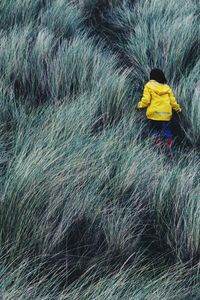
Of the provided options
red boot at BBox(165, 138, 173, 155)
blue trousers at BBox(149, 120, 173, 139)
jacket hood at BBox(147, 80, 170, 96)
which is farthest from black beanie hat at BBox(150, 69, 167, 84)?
red boot at BBox(165, 138, 173, 155)

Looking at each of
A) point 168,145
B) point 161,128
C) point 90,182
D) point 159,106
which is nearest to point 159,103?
point 159,106

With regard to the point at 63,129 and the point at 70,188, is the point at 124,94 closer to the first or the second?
the point at 63,129

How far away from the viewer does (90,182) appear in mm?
2818

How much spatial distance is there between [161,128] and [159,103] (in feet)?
0.89

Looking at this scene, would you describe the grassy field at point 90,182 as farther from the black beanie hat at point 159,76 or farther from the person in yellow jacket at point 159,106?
the black beanie hat at point 159,76

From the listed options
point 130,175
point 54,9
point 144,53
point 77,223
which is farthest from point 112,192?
point 54,9

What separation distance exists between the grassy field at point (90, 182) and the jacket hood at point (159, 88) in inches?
9.1

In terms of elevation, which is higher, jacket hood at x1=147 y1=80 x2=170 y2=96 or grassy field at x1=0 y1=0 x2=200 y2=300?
jacket hood at x1=147 y1=80 x2=170 y2=96

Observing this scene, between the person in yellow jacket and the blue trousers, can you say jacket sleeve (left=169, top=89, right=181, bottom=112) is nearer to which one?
the person in yellow jacket

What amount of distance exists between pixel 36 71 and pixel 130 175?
7.14 feet

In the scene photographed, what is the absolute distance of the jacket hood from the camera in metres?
4.31

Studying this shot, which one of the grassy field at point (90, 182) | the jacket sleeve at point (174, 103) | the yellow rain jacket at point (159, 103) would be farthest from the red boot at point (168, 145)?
the jacket sleeve at point (174, 103)

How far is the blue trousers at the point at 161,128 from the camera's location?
419 cm

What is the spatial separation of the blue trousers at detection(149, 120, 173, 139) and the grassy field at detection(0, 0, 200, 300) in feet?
0.37
